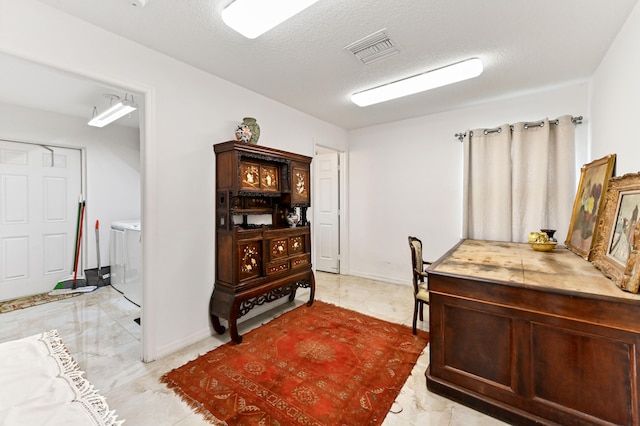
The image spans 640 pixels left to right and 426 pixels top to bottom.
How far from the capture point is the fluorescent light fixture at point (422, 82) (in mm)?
2424

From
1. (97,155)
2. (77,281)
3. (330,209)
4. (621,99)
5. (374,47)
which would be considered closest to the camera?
(621,99)

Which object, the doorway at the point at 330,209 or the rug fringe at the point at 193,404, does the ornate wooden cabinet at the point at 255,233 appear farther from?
the doorway at the point at 330,209

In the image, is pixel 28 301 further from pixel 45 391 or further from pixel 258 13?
pixel 258 13

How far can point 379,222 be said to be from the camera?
4395 millimetres

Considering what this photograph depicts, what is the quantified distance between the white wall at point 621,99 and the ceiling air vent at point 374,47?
1540 mm

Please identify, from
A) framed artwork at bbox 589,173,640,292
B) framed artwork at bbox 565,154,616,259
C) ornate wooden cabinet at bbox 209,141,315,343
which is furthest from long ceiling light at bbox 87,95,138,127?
framed artwork at bbox 565,154,616,259

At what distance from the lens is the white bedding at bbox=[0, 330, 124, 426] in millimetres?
611

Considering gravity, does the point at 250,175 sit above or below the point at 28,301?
above

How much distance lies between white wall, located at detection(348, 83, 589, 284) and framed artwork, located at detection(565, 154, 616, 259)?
18.4 inches

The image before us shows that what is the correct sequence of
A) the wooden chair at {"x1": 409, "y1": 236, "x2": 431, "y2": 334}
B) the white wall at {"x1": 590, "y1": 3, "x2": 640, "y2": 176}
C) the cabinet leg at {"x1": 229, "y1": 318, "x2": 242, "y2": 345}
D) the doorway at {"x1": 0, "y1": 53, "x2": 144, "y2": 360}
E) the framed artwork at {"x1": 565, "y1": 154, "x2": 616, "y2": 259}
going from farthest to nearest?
1. the doorway at {"x1": 0, "y1": 53, "x2": 144, "y2": 360}
2. the wooden chair at {"x1": 409, "y1": 236, "x2": 431, "y2": 334}
3. the cabinet leg at {"x1": 229, "y1": 318, "x2": 242, "y2": 345}
4. the framed artwork at {"x1": 565, "y1": 154, "x2": 616, "y2": 259}
5. the white wall at {"x1": 590, "y1": 3, "x2": 640, "y2": 176}

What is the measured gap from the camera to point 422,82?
2688mm

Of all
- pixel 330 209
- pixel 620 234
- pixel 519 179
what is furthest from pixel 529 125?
pixel 330 209

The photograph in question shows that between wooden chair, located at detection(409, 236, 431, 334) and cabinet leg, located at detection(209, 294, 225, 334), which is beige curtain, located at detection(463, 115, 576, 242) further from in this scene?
cabinet leg, located at detection(209, 294, 225, 334)

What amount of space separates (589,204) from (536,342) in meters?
1.60
